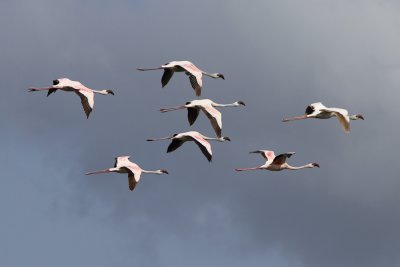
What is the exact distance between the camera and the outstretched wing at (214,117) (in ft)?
179

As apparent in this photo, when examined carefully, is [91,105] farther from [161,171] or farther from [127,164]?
[161,171]

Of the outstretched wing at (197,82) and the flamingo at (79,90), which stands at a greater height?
the outstretched wing at (197,82)

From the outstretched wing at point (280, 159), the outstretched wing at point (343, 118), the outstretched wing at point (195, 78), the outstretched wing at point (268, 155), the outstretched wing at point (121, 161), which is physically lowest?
the outstretched wing at point (121, 161)

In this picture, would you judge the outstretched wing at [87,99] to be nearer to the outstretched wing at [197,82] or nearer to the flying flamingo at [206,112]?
the flying flamingo at [206,112]

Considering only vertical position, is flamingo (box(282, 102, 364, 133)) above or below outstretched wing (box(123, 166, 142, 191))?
above

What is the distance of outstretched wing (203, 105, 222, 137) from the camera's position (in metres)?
54.5

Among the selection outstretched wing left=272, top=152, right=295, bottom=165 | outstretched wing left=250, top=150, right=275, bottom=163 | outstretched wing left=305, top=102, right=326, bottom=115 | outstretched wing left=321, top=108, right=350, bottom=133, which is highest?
outstretched wing left=321, top=108, right=350, bottom=133

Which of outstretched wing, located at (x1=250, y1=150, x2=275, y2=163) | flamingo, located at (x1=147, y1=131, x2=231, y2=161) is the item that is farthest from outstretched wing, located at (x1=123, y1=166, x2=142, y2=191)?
outstretched wing, located at (x1=250, y1=150, x2=275, y2=163)

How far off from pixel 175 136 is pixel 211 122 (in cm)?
159

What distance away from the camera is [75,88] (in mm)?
56188

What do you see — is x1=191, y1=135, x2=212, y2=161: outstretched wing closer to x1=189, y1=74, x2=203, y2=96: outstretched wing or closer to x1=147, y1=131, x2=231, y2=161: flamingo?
x1=147, y1=131, x2=231, y2=161: flamingo

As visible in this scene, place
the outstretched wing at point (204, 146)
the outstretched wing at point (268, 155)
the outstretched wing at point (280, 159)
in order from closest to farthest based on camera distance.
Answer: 1. the outstretched wing at point (204, 146)
2. the outstretched wing at point (280, 159)
3. the outstretched wing at point (268, 155)

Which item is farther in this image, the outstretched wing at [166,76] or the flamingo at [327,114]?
the outstretched wing at [166,76]

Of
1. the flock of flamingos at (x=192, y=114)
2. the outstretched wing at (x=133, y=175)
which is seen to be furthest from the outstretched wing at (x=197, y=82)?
the outstretched wing at (x=133, y=175)
